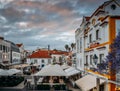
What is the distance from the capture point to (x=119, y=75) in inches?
826

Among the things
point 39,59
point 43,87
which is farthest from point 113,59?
point 39,59

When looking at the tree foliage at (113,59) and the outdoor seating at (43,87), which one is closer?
the tree foliage at (113,59)

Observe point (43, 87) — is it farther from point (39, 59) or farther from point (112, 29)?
point (39, 59)

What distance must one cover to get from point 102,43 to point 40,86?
32.2 feet

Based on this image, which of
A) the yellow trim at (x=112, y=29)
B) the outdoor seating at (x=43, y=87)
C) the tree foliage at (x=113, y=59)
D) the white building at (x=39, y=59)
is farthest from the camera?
the white building at (x=39, y=59)

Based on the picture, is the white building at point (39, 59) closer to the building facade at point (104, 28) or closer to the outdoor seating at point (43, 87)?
the outdoor seating at point (43, 87)

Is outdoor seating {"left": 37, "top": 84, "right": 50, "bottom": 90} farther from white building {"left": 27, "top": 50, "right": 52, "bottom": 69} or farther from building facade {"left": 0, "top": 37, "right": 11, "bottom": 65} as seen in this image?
white building {"left": 27, "top": 50, "right": 52, "bottom": 69}

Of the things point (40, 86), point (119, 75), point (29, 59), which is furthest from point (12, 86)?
point (29, 59)

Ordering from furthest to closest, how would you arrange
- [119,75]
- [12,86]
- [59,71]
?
1. [12,86]
2. [59,71]
3. [119,75]

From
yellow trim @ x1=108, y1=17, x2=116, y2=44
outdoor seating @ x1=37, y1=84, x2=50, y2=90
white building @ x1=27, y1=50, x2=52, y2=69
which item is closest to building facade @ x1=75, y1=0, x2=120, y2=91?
yellow trim @ x1=108, y1=17, x2=116, y2=44

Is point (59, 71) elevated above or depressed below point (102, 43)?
below

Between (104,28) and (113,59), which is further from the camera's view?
(104,28)

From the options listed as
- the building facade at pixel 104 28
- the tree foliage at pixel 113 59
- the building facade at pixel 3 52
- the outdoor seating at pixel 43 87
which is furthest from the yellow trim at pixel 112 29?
the building facade at pixel 3 52

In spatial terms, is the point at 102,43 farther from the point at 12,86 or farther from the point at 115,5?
the point at 12,86
